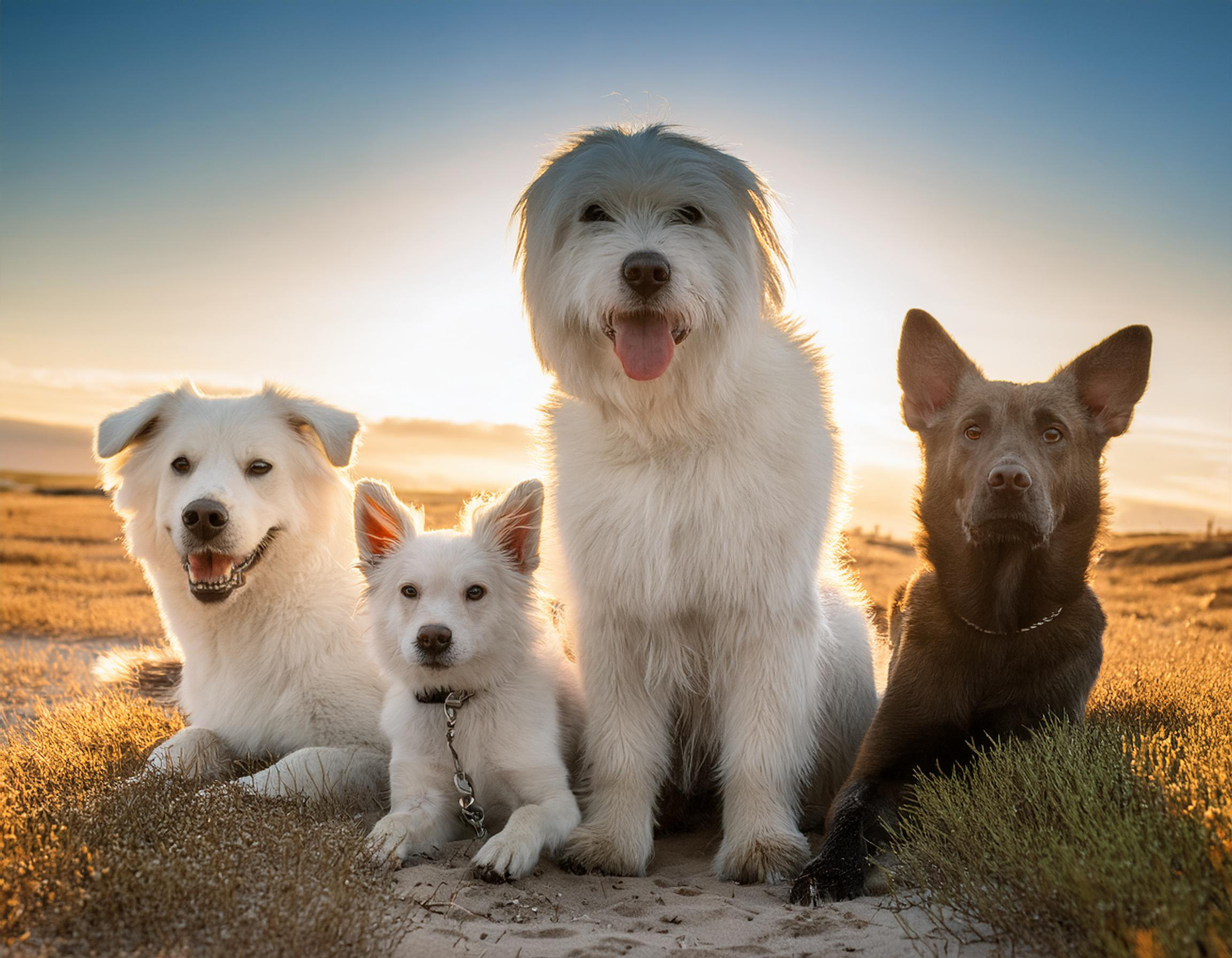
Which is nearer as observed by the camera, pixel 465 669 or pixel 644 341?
pixel 644 341

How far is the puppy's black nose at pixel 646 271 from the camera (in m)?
3.13

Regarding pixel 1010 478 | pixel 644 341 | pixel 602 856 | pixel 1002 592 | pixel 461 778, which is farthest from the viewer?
pixel 461 778

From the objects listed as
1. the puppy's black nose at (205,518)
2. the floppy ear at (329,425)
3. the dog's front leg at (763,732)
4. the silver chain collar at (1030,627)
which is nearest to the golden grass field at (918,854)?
the silver chain collar at (1030,627)

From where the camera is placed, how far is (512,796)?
3791 mm

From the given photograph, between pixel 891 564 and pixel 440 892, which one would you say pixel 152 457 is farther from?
pixel 891 564

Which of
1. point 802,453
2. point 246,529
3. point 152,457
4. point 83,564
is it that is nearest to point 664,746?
point 802,453

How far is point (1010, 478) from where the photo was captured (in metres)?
3.19

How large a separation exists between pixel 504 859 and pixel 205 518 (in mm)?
1846

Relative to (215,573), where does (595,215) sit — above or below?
above

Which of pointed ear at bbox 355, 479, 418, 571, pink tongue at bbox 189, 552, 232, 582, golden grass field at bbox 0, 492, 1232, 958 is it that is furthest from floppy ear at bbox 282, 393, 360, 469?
golden grass field at bbox 0, 492, 1232, 958

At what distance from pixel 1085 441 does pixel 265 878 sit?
320cm

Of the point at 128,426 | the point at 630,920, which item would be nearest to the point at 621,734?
the point at 630,920

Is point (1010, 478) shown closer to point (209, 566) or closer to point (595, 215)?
point (595, 215)

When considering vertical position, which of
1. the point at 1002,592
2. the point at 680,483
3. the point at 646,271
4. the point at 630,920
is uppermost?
the point at 646,271
